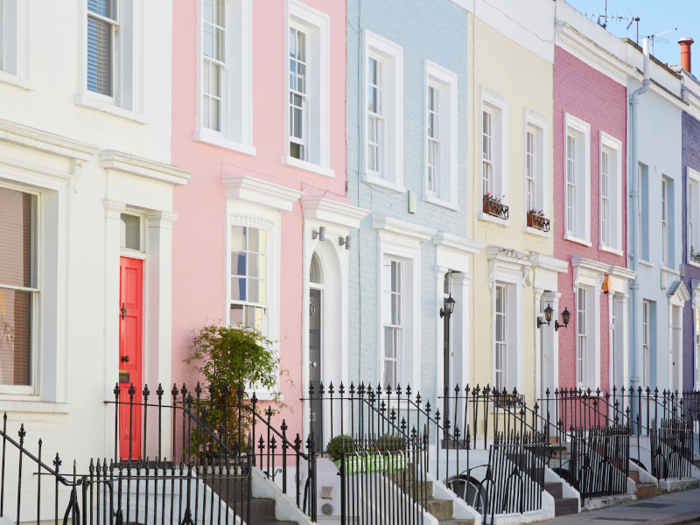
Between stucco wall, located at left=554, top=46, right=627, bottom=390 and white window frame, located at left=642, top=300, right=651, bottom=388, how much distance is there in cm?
192

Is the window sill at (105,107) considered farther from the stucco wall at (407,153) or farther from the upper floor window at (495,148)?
→ the upper floor window at (495,148)

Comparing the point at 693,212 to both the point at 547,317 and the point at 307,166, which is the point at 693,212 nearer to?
the point at 547,317

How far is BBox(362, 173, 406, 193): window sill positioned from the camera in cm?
1595

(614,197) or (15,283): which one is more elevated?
(614,197)

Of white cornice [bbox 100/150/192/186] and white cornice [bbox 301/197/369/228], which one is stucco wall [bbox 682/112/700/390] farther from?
white cornice [bbox 100/150/192/186]

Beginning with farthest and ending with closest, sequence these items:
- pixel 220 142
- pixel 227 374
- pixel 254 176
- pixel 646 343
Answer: pixel 646 343 < pixel 254 176 < pixel 220 142 < pixel 227 374

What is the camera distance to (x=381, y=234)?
1628 cm

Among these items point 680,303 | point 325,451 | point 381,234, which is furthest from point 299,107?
point 680,303

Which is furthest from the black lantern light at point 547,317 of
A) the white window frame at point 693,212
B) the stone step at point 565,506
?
the white window frame at point 693,212

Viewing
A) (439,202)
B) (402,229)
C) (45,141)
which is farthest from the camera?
(439,202)

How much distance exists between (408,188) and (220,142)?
4540mm

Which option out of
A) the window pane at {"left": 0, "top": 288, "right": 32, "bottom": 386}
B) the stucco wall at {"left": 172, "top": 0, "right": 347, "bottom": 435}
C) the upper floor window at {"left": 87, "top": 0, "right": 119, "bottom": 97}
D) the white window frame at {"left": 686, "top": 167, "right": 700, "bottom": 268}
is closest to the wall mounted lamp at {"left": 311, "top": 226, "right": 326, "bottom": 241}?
the stucco wall at {"left": 172, "top": 0, "right": 347, "bottom": 435}

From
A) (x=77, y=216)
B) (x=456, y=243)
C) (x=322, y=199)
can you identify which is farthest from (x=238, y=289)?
(x=456, y=243)

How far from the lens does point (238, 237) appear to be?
13719 millimetres
